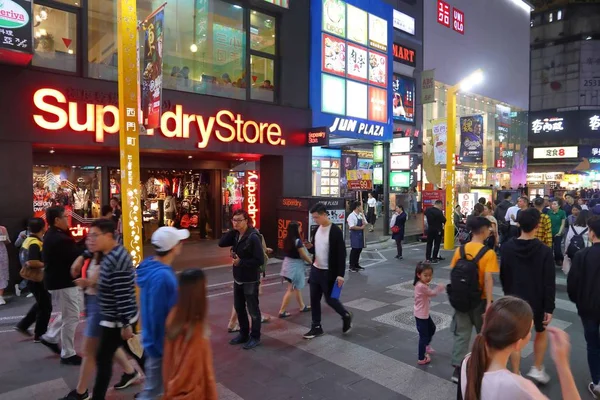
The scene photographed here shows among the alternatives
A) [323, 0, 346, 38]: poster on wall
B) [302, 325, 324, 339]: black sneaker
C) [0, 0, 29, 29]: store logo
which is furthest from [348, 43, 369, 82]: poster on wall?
[302, 325, 324, 339]: black sneaker

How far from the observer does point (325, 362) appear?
17.8ft

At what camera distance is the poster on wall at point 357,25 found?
48.9 ft

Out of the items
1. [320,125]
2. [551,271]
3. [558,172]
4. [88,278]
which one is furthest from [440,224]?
[558,172]

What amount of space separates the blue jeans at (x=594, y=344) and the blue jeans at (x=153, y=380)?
4336mm

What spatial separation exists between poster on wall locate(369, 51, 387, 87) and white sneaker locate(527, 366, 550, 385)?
498 inches

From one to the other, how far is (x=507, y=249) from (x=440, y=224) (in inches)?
284

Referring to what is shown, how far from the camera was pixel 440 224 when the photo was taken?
38.8ft

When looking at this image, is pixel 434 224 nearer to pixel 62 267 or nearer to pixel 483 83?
pixel 62 267

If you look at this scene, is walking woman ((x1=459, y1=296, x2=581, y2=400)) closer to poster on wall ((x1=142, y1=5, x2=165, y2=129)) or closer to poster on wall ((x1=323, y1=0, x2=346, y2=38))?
poster on wall ((x1=142, y1=5, x2=165, y2=129))

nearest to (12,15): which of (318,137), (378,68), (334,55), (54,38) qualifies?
(54,38)

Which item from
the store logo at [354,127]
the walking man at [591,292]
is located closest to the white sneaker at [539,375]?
the walking man at [591,292]

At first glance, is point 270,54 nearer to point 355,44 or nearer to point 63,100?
point 355,44

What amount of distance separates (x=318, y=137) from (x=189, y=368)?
10953 millimetres

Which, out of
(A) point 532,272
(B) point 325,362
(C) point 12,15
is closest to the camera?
(A) point 532,272
